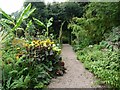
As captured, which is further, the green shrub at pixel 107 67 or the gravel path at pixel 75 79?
the gravel path at pixel 75 79

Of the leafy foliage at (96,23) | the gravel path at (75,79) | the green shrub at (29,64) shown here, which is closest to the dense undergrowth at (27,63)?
the green shrub at (29,64)

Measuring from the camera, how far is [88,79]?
8.71 ft

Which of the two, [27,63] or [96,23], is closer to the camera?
[27,63]

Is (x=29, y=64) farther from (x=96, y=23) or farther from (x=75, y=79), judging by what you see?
(x=96, y=23)

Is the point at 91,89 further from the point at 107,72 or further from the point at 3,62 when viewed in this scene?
the point at 3,62

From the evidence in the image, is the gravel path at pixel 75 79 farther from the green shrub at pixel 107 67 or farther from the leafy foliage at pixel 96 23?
the leafy foliage at pixel 96 23

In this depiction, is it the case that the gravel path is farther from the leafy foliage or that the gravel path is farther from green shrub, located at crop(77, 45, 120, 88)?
the leafy foliage

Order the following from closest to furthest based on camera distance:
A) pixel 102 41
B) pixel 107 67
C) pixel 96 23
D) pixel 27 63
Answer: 1. pixel 27 63
2. pixel 107 67
3. pixel 102 41
4. pixel 96 23

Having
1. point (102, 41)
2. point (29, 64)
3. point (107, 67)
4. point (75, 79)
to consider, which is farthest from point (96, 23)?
point (29, 64)

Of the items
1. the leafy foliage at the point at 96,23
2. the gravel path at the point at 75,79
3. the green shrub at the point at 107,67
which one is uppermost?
the leafy foliage at the point at 96,23

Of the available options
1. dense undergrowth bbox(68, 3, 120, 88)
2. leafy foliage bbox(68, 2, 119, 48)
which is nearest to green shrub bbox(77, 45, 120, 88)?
dense undergrowth bbox(68, 3, 120, 88)

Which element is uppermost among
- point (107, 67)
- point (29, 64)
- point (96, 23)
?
point (96, 23)

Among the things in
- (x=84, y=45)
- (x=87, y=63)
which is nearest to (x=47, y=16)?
(x=84, y=45)

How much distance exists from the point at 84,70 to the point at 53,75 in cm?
53
